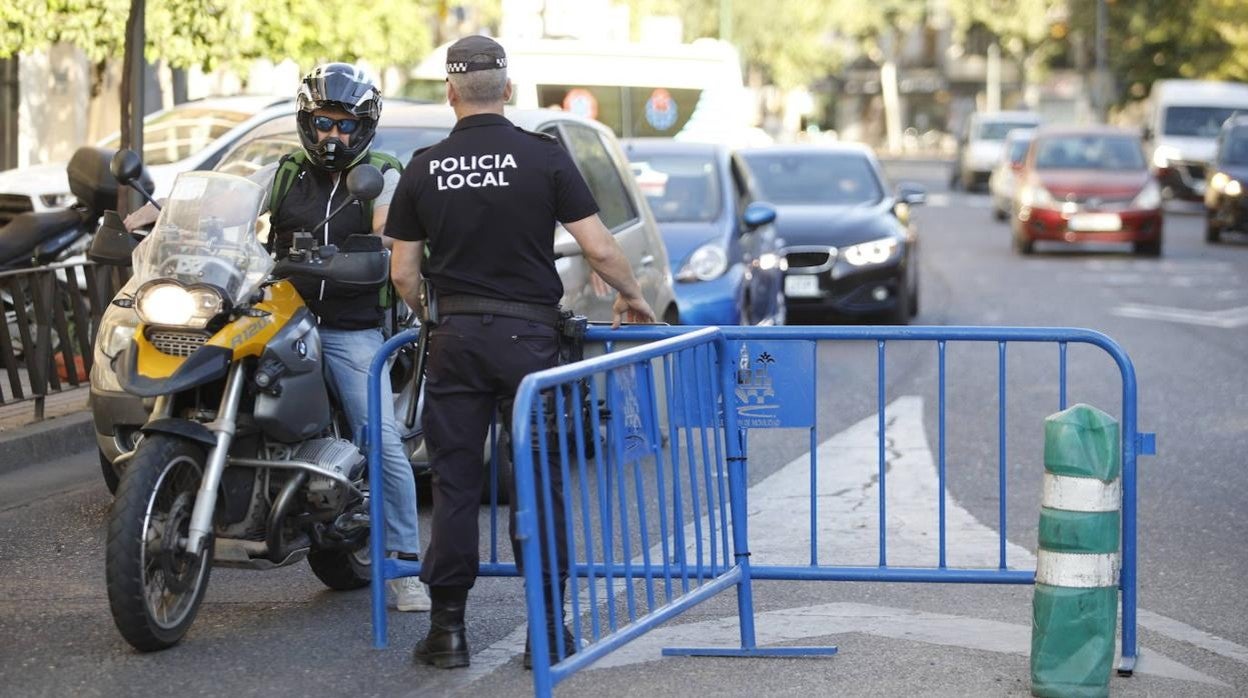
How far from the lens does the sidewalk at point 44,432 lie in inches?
373

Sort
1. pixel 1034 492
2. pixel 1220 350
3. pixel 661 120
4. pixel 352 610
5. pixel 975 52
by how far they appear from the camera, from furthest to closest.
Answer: pixel 975 52 < pixel 661 120 < pixel 1220 350 < pixel 1034 492 < pixel 352 610

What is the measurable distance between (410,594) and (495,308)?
1.40 m

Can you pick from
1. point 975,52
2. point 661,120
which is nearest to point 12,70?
point 661,120

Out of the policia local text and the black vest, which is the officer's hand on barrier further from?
the black vest

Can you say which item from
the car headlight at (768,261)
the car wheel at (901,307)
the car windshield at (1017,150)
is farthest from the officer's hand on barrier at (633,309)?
the car windshield at (1017,150)

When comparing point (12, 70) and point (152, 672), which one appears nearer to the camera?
point (152, 672)

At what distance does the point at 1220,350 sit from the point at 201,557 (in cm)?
1082

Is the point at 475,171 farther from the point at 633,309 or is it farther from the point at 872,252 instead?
the point at 872,252

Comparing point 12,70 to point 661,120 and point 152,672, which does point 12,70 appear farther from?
point 152,672

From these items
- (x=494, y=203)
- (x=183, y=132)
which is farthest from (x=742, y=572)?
(x=183, y=132)

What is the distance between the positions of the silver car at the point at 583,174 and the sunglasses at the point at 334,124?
3.59 ft

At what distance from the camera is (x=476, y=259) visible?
5621 mm

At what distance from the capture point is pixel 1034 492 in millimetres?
9070

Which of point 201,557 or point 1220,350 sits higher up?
point 201,557
